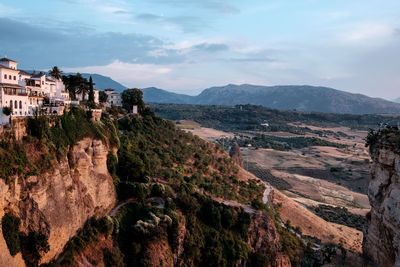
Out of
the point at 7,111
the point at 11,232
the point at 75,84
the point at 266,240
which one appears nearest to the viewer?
the point at 11,232

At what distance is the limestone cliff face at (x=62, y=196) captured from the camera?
63.1 ft

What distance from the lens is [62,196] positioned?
22891mm

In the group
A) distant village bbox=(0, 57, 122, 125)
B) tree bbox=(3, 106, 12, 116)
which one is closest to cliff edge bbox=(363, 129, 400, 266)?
distant village bbox=(0, 57, 122, 125)

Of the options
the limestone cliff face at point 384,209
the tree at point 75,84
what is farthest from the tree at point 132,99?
the limestone cliff face at point 384,209

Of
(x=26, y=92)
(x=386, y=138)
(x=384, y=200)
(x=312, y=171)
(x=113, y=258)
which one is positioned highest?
(x=26, y=92)

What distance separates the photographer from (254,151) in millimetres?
103250

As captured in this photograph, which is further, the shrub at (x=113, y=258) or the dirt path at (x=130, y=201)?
the dirt path at (x=130, y=201)

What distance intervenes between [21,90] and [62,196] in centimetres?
1301

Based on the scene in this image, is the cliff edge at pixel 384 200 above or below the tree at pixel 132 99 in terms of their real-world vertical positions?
below

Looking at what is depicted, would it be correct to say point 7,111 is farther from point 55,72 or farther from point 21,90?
point 55,72

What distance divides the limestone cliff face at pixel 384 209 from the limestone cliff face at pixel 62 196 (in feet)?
81.8

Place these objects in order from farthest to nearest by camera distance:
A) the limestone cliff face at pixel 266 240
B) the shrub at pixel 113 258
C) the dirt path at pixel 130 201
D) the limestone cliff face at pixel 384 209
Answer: the limestone cliff face at pixel 266 240, the dirt path at pixel 130 201, the limestone cliff face at pixel 384 209, the shrub at pixel 113 258

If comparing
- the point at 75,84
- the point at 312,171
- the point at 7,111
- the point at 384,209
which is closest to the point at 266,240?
the point at 384,209

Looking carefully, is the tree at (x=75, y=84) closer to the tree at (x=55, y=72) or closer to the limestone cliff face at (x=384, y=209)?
the tree at (x=55, y=72)
